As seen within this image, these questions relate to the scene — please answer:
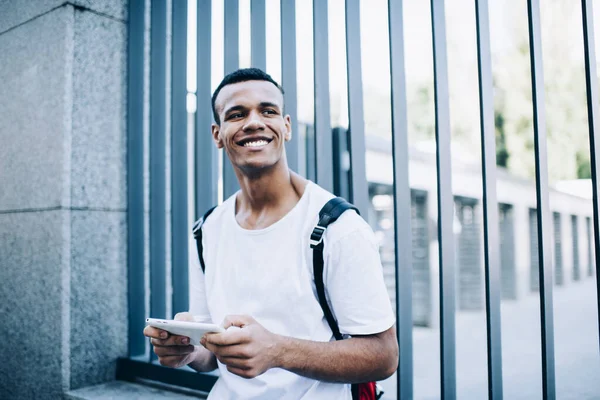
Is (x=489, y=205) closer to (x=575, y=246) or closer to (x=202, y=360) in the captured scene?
(x=202, y=360)

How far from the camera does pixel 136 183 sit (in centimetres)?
365

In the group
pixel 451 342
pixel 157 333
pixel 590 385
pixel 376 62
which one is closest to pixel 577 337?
pixel 590 385

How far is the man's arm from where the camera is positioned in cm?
164

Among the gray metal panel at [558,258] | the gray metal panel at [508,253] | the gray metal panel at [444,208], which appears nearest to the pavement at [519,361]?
the gray metal panel at [444,208]

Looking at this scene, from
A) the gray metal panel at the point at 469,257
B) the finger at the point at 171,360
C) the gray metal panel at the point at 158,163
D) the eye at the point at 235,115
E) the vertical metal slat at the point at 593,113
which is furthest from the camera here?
the gray metal panel at the point at 469,257

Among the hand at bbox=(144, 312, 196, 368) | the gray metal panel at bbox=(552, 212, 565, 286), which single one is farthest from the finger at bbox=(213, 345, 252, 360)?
the gray metal panel at bbox=(552, 212, 565, 286)

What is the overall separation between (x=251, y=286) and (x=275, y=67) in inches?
72.2

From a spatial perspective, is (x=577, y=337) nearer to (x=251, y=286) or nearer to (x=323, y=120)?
(x=323, y=120)

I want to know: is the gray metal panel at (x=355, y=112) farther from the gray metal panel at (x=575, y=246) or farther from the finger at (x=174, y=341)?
the gray metal panel at (x=575, y=246)

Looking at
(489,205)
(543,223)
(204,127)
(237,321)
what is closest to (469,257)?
(204,127)

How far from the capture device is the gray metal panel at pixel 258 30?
122 inches

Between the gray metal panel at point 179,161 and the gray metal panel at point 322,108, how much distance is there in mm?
1015

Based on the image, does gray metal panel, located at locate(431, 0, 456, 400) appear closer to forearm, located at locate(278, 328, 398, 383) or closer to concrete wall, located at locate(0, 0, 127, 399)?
forearm, located at locate(278, 328, 398, 383)

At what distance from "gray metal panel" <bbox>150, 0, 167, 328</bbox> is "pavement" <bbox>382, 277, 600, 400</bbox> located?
1.60 metres
